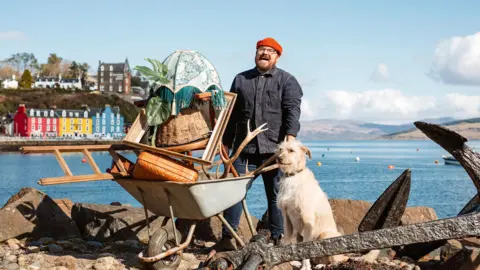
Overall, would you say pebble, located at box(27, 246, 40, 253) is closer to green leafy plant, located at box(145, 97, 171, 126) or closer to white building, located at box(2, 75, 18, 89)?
green leafy plant, located at box(145, 97, 171, 126)

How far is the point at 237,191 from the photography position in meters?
6.39

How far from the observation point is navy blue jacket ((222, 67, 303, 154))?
665 cm

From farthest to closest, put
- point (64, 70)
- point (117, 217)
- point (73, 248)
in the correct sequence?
point (64, 70) → point (117, 217) → point (73, 248)

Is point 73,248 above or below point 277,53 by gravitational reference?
below

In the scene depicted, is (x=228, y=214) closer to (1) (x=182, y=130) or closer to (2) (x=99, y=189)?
(1) (x=182, y=130)

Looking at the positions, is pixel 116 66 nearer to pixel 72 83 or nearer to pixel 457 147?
pixel 72 83

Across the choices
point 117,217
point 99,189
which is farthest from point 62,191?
point 117,217

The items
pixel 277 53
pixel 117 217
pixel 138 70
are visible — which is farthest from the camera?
pixel 117 217

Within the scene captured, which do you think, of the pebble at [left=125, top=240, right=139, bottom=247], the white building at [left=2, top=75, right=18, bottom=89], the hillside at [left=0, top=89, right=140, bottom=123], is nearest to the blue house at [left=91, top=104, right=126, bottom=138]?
the hillside at [left=0, top=89, right=140, bottom=123]

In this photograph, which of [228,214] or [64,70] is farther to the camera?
[64,70]

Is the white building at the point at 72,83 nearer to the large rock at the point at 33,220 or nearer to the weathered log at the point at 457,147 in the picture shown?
the large rock at the point at 33,220

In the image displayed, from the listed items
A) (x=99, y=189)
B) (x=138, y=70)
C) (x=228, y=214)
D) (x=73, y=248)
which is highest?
(x=138, y=70)

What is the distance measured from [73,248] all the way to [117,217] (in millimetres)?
945

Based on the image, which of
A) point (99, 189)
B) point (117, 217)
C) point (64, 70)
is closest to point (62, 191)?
point (99, 189)
